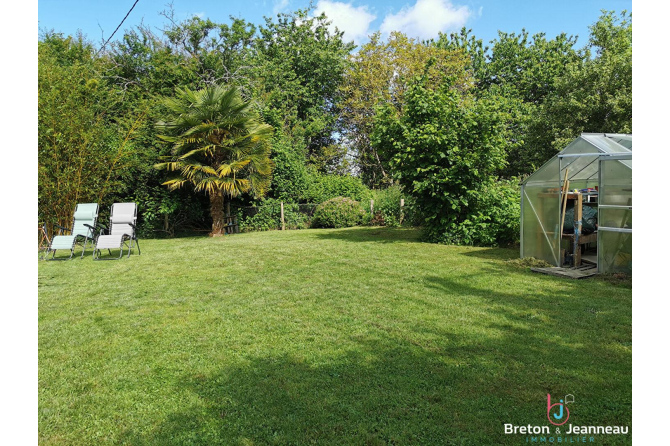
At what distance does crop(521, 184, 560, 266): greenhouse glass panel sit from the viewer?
7680 millimetres

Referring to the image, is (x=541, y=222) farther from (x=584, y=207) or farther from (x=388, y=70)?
(x=388, y=70)

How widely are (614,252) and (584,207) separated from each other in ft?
6.53

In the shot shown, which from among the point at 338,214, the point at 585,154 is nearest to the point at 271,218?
the point at 338,214

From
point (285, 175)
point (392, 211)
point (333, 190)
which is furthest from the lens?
point (333, 190)

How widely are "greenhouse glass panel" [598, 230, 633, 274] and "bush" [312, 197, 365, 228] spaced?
1048 cm

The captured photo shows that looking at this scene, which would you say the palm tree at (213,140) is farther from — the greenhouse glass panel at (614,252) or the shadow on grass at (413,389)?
the shadow on grass at (413,389)

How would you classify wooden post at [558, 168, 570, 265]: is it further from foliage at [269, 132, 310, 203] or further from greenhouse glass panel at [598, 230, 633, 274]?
foliage at [269, 132, 310, 203]

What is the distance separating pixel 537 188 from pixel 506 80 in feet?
72.0

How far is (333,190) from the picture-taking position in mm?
18141

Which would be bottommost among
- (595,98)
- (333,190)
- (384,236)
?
(384,236)

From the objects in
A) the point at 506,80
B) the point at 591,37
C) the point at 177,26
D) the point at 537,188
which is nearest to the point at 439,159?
the point at 537,188

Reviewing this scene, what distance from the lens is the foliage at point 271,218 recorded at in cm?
1602

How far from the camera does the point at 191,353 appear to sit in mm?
3676

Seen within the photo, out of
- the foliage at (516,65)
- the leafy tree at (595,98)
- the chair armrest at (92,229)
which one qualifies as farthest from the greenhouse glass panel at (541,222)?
the foliage at (516,65)
